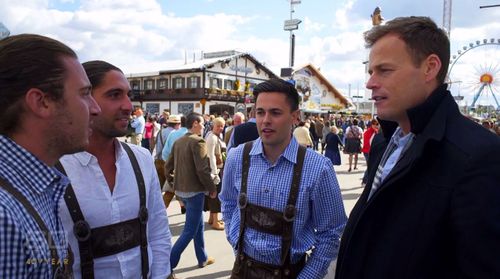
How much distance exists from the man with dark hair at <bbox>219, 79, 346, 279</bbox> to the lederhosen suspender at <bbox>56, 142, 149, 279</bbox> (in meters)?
0.68

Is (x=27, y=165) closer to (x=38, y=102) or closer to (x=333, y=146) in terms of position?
(x=38, y=102)

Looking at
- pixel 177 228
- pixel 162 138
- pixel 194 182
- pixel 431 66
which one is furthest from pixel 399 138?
pixel 162 138

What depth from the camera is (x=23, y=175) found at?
1169 mm

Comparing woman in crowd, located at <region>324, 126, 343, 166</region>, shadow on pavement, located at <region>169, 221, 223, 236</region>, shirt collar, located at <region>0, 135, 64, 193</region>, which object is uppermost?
shirt collar, located at <region>0, 135, 64, 193</region>

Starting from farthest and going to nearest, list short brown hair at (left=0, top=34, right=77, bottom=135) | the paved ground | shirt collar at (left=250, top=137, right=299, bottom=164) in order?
the paved ground, shirt collar at (left=250, top=137, right=299, bottom=164), short brown hair at (left=0, top=34, right=77, bottom=135)

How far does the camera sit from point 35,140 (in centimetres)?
126

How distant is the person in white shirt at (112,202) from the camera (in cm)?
174

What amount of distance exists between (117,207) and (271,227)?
3.07 ft

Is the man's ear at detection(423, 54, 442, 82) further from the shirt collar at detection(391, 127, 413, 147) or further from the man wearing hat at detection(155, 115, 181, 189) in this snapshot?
the man wearing hat at detection(155, 115, 181, 189)

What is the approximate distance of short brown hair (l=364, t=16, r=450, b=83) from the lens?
1615 mm

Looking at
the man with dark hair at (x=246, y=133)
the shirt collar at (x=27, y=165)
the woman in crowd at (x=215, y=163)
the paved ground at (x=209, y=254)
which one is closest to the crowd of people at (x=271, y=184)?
the shirt collar at (x=27, y=165)

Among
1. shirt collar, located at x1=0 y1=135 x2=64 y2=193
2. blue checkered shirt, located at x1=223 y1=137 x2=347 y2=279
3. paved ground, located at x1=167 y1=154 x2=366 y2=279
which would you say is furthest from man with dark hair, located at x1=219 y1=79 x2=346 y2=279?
paved ground, located at x1=167 y1=154 x2=366 y2=279

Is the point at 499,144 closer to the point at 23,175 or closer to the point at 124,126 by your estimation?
the point at 23,175

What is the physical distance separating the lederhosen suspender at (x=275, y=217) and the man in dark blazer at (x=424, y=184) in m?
0.53
